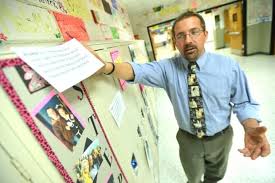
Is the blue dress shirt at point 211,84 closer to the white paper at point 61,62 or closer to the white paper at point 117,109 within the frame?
the white paper at point 117,109

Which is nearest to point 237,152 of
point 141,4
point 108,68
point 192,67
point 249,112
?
point 249,112

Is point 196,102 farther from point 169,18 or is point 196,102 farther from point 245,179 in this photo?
point 169,18

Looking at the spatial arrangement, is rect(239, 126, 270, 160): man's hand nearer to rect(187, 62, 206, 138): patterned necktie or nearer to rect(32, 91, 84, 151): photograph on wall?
rect(187, 62, 206, 138): patterned necktie

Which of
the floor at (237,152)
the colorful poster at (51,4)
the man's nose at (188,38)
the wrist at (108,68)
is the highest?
the colorful poster at (51,4)

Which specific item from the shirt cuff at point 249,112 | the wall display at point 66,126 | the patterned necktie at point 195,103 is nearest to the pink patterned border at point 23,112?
the wall display at point 66,126

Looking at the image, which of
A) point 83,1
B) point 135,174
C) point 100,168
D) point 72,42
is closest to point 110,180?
point 100,168

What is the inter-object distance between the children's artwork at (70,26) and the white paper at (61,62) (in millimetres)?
171

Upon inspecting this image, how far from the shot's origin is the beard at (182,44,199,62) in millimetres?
1059

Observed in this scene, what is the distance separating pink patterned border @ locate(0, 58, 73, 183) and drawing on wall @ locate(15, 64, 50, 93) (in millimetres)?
16

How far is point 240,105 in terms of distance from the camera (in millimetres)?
1136

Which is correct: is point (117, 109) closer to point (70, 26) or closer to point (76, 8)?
point (70, 26)

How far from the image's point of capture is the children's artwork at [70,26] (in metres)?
0.83

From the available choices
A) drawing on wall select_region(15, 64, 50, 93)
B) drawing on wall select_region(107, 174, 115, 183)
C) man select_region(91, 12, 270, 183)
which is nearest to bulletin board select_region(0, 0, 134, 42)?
drawing on wall select_region(15, 64, 50, 93)

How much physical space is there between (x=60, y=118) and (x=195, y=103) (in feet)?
2.77
